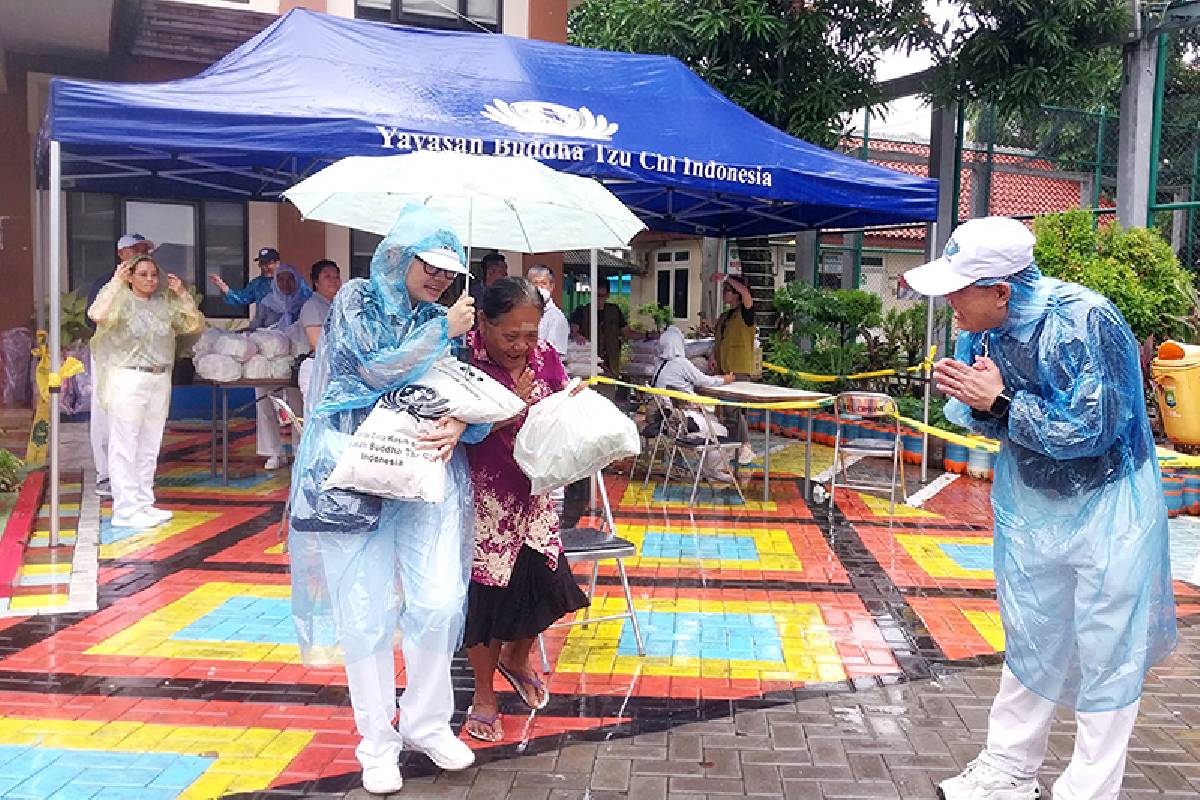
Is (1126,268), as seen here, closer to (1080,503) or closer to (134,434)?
(1080,503)

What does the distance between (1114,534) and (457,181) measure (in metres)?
2.54

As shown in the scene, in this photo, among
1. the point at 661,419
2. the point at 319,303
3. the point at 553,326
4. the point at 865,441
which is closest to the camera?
the point at 319,303

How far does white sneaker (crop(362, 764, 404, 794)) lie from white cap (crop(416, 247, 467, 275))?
1.51 metres

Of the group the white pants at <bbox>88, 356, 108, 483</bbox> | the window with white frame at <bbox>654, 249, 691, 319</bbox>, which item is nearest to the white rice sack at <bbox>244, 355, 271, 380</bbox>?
the white pants at <bbox>88, 356, 108, 483</bbox>

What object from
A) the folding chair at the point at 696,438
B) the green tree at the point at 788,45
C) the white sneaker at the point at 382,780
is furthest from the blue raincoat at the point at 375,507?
the green tree at the point at 788,45

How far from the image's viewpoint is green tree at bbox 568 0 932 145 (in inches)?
422

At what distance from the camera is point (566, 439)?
10.8 feet

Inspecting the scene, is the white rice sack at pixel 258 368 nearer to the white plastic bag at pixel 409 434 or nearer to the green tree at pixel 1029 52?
the white plastic bag at pixel 409 434

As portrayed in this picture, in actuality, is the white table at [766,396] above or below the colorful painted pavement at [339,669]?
above

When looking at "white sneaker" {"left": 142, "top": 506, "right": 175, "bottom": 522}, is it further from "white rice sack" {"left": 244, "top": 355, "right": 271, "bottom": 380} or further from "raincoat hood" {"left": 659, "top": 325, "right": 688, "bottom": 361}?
"raincoat hood" {"left": 659, "top": 325, "right": 688, "bottom": 361}

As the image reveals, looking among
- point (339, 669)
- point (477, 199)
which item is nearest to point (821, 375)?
point (477, 199)

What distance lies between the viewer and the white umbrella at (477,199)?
3.97 metres

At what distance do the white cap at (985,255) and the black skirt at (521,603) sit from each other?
154 cm

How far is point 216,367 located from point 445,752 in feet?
16.9
